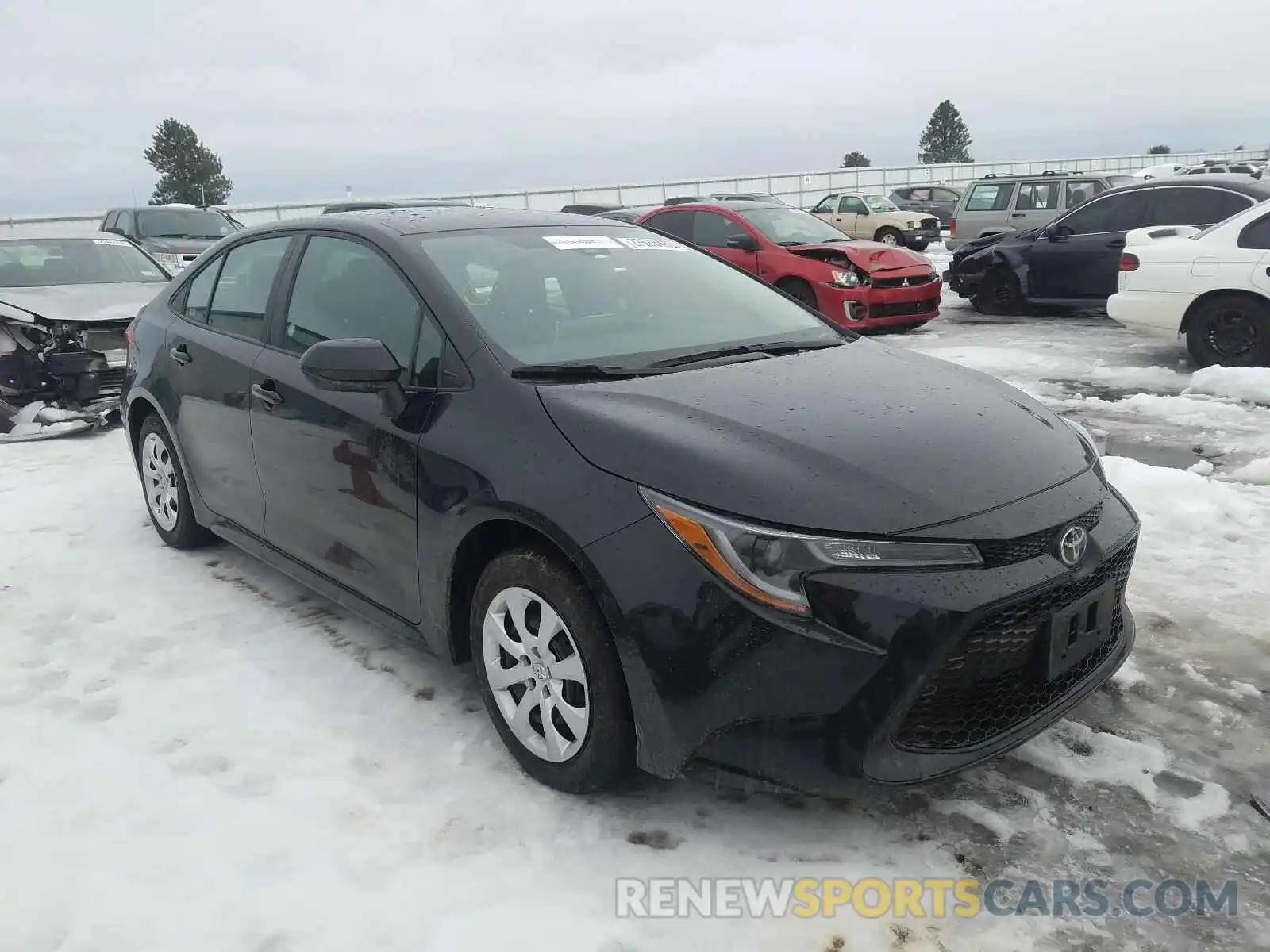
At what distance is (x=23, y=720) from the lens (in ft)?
10.7

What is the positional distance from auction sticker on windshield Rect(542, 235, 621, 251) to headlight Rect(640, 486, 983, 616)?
1.73m

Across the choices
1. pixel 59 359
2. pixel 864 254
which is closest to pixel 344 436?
pixel 59 359

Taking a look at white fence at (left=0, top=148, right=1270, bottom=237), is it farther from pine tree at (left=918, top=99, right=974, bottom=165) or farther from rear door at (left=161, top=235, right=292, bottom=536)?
pine tree at (left=918, top=99, right=974, bottom=165)

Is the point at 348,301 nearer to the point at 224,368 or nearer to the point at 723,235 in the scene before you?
the point at 224,368

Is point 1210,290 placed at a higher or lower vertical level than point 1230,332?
higher

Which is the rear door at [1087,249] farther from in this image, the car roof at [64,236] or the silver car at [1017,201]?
the car roof at [64,236]

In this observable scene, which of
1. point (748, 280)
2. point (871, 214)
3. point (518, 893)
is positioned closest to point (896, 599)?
point (518, 893)

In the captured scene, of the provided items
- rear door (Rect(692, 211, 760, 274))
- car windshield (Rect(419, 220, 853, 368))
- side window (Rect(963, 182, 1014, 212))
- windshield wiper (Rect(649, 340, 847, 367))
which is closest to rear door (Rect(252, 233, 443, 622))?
car windshield (Rect(419, 220, 853, 368))

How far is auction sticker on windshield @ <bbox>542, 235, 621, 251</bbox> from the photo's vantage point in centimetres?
368

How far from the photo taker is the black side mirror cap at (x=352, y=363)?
2984mm

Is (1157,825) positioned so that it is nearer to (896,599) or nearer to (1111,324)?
(896,599)

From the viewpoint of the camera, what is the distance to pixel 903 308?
11.1 meters

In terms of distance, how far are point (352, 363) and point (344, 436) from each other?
0.40 metres

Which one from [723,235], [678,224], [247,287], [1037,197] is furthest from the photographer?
[1037,197]
